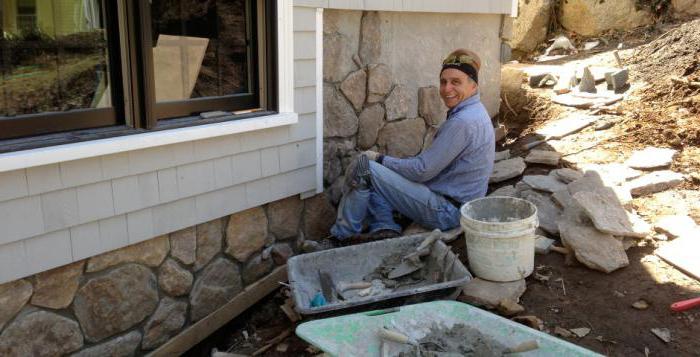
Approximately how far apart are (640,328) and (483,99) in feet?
11.7

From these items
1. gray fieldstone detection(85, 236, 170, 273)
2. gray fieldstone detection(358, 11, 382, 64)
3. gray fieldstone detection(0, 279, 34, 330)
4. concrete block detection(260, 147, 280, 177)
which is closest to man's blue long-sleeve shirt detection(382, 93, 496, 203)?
concrete block detection(260, 147, 280, 177)

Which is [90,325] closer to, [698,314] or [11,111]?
[11,111]

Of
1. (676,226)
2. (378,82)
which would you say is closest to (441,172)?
(378,82)

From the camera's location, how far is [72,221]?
3111 millimetres

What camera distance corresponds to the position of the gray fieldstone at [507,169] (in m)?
5.41

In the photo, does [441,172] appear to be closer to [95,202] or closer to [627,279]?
[627,279]

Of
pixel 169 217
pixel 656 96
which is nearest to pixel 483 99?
pixel 656 96

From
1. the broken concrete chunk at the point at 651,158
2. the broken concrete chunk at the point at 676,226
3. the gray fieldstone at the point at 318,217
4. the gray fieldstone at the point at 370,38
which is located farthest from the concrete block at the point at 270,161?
the broken concrete chunk at the point at 651,158

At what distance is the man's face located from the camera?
4340 millimetres

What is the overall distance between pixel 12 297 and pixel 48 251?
0.26 metres

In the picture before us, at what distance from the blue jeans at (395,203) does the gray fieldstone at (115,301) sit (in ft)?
4.50

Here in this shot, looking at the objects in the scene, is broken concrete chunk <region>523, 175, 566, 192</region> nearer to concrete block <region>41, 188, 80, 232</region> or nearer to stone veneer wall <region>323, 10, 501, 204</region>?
stone veneer wall <region>323, 10, 501, 204</region>

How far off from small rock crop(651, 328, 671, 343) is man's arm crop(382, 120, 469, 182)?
5.24ft

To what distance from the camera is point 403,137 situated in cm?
545
